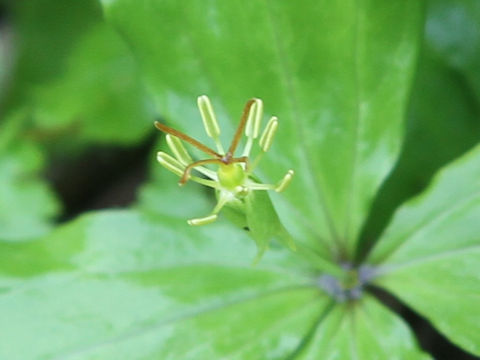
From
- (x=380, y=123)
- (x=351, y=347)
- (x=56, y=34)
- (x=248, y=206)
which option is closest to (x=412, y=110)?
(x=380, y=123)

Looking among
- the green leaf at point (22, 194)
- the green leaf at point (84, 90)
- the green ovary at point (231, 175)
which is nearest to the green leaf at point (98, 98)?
the green leaf at point (84, 90)

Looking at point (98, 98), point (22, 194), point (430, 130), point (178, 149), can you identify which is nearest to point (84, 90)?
point (98, 98)

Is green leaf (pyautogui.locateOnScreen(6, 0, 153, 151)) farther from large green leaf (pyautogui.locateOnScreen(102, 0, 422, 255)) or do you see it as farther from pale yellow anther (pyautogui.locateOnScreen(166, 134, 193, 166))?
pale yellow anther (pyautogui.locateOnScreen(166, 134, 193, 166))

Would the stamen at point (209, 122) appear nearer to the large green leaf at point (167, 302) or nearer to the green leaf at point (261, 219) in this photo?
the green leaf at point (261, 219)

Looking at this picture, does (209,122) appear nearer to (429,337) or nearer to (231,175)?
(231,175)

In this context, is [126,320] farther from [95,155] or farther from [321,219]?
[95,155]

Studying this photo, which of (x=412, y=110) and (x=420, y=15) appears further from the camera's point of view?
(x=412, y=110)

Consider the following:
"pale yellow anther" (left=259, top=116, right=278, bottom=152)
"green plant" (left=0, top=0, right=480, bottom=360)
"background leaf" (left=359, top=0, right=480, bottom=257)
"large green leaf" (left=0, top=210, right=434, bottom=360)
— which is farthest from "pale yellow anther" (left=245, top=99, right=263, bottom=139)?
"background leaf" (left=359, top=0, right=480, bottom=257)
